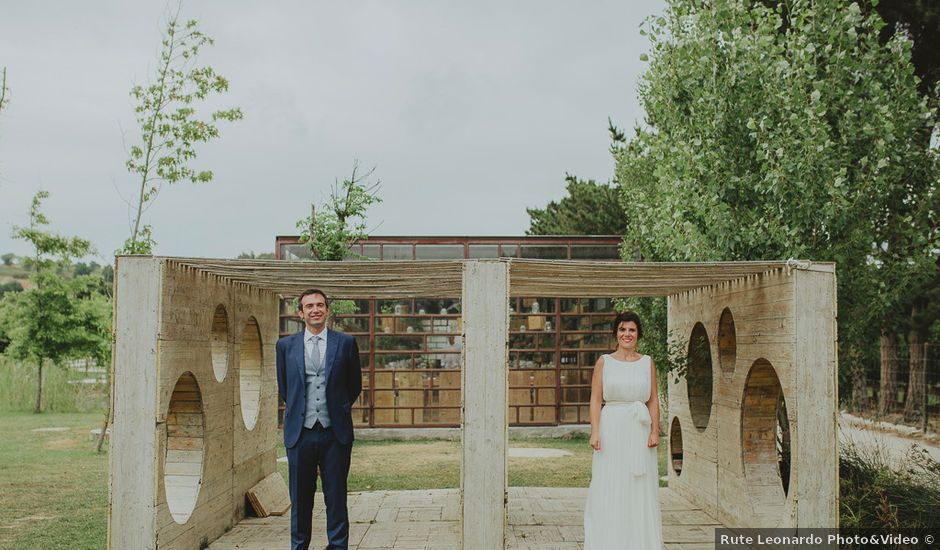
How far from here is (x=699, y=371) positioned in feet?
29.6

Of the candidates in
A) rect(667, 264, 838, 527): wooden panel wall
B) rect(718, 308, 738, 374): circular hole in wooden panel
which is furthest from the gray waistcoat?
rect(718, 308, 738, 374): circular hole in wooden panel

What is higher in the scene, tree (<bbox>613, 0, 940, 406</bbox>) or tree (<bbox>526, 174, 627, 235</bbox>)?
tree (<bbox>526, 174, 627, 235</bbox>)

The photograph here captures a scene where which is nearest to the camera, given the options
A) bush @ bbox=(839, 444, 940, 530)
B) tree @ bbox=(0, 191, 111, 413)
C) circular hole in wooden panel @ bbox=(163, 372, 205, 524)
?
bush @ bbox=(839, 444, 940, 530)

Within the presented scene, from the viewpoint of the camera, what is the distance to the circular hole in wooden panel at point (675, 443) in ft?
31.8

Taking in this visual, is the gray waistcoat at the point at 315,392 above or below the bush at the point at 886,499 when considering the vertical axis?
above

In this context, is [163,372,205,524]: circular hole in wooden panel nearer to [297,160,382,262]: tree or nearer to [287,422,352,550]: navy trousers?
[287,422,352,550]: navy trousers

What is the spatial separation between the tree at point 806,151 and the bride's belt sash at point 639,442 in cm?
233

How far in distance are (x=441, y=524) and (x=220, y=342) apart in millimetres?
2745

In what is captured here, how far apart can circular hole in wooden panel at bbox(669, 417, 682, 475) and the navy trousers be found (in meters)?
5.11

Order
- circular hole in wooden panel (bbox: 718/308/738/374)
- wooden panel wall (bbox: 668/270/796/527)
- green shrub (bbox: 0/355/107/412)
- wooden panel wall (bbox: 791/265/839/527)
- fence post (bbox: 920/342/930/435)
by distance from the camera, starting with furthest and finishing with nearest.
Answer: green shrub (bbox: 0/355/107/412) < fence post (bbox: 920/342/930/435) < circular hole in wooden panel (bbox: 718/308/738/374) < wooden panel wall (bbox: 668/270/796/527) < wooden panel wall (bbox: 791/265/839/527)

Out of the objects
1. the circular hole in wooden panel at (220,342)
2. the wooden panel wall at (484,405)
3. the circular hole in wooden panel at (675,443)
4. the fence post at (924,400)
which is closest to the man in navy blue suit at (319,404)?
the wooden panel wall at (484,405)

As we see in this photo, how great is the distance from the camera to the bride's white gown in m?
5.80

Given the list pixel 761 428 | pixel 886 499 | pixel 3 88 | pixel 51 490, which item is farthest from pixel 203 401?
pixel 886 499

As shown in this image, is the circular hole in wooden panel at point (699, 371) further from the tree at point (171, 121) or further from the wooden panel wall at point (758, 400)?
the tree at point (171, 121)
